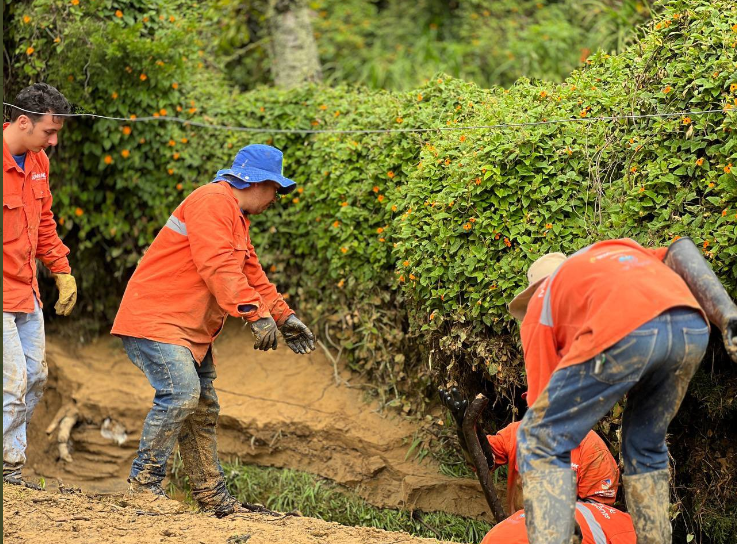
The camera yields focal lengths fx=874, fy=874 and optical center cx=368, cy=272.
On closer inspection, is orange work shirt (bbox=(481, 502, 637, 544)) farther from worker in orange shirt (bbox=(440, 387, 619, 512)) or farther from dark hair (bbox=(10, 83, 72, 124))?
dark hair (bbox=(10, 83, 72, 124))

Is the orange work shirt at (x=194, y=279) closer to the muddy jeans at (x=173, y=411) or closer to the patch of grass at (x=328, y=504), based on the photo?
the muddy jeans at (x=173, y=411)

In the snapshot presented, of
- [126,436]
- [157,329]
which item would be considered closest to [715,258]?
[157,329]

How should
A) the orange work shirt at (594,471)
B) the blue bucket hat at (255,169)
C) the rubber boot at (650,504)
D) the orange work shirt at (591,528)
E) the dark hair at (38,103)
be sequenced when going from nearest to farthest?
the rubber boot at (650,504)
the orange work shirt at (591,528)
the orange work shirt at (594,471)
the dark hair at (38,103)
the blue bucket hat at (255,169)

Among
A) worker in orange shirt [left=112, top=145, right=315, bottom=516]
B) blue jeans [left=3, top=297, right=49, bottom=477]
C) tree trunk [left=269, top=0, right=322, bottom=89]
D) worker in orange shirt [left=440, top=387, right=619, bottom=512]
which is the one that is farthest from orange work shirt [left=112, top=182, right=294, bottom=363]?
tree trunk [left=269, top=0, right=322, bottom=89]

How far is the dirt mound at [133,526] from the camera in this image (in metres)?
4.12

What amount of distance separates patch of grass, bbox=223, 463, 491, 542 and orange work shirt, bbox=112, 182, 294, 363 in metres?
1.88

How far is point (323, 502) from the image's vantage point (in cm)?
619

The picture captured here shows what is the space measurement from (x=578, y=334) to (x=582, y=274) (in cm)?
23

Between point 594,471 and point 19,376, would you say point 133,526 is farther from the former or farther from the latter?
point 594,471

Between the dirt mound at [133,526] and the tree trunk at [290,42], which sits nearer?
the dirt mound at [133,526]

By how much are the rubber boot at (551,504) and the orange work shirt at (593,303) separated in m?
0.31

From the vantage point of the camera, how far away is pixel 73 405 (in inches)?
285

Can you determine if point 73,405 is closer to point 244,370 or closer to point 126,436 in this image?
point 126,436

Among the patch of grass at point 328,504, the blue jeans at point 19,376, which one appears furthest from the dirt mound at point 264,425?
the blue jeans at point 19,376
